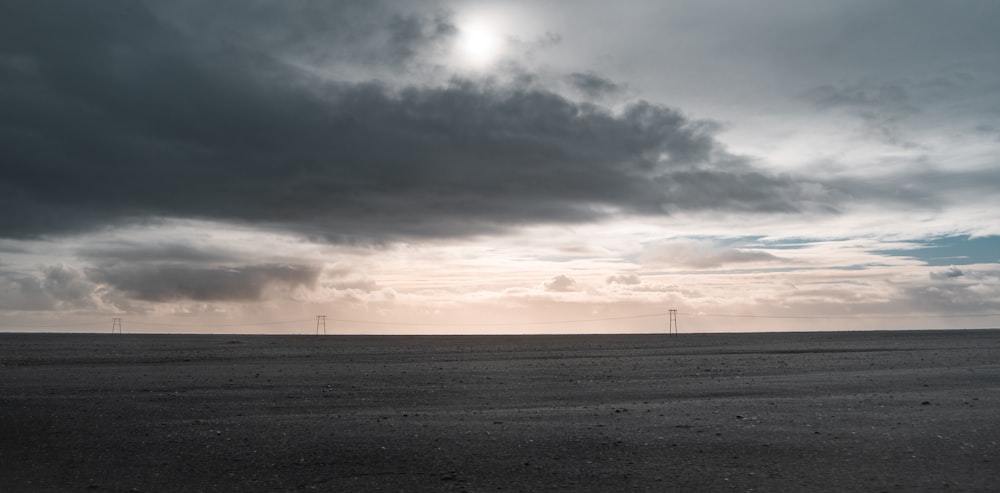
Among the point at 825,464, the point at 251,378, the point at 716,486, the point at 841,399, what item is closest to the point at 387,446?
the point at 716,486

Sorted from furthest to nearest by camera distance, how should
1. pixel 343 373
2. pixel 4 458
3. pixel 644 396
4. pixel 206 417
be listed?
1. pixel 343 373
2. pixel 644 396
3. pixel 206 417
4. pixel 4 458

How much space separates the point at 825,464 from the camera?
39.8 feet

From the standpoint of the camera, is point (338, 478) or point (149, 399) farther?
point (149, 399)

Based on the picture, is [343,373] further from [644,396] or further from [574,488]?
[574,488]

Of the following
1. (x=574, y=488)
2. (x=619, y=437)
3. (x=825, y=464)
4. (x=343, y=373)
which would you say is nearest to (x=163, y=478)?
(x=574, y=488)

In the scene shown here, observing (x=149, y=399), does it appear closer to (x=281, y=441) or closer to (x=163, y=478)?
(x=281, y=441)

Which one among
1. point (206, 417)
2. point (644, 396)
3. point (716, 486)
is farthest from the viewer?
point (644, 396)

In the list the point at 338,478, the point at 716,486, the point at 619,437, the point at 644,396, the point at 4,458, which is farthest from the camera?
the point at 644,396

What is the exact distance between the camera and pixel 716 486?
10875mm

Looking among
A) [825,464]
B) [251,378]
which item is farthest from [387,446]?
[251,378]

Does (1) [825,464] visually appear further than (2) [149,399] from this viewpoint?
No

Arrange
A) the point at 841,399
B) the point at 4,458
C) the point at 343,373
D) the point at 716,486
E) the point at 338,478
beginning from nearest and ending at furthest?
the point at 716,486
the point at 338,478
the point at 4,458
the point at 841,399
the point at 343,373

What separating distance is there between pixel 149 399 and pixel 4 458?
8.94 m

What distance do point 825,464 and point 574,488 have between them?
411 cm
